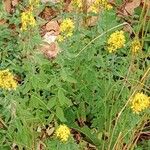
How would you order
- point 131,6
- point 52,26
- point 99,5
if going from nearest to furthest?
1. point 99,5
2. point 52,26
3. point 131,6

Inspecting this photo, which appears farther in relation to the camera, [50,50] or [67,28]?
[50,50]

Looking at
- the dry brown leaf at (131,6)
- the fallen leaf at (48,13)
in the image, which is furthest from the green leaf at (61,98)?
the dry brown leaf at (131,6)

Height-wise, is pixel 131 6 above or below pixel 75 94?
above

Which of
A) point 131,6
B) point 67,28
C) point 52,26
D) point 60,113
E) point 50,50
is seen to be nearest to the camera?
point 67,28

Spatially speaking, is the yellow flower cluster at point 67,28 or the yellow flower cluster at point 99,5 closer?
the yellow flower cluster at point 67,28

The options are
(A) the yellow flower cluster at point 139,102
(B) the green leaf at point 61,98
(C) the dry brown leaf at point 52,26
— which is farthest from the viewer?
(C) the dry brown leaf at point 52,26

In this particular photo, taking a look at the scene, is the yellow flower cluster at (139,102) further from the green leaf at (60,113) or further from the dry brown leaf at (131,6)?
the dry brown leaf at (131,6)

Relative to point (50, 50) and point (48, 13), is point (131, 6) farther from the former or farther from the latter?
point (50, 50)

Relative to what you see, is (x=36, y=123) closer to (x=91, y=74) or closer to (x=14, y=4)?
(x=91, y=74)

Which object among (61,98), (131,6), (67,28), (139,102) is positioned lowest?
(61,98)

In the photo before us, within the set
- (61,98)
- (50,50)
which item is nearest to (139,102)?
(61,98)
